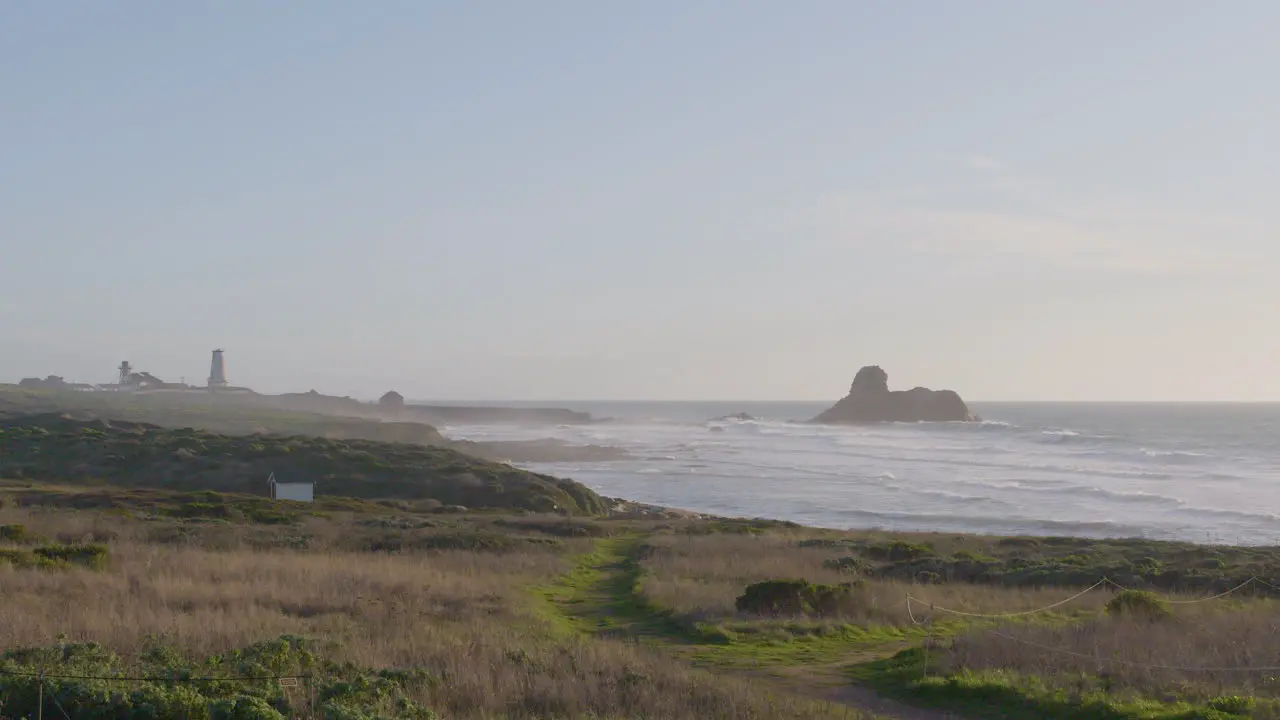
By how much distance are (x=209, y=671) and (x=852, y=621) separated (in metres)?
10.2

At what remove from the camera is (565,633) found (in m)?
14.4

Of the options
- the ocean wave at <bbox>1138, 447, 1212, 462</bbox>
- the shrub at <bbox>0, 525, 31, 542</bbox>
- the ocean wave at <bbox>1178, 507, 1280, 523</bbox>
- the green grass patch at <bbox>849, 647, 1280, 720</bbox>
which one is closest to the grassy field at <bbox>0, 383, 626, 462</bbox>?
the ocean wave at <bbox>1138, 447, 1212, 462</bbox>

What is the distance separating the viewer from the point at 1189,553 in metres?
29.8

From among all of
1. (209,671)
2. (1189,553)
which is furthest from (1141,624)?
(1189,553)

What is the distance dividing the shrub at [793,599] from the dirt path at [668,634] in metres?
1.53

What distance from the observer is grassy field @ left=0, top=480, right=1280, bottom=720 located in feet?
28.5

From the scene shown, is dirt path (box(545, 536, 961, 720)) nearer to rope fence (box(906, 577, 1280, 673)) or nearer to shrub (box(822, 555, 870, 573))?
rope fence (box(906, 577, 1280, 673))

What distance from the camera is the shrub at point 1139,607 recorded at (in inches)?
600

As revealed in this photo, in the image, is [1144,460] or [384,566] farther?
[1144,460]

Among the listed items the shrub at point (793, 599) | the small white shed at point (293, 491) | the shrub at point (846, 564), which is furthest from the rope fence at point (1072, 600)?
the small white shed at point (293, 491)

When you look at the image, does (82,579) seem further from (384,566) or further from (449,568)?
(449,568)

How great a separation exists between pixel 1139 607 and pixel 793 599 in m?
5.17

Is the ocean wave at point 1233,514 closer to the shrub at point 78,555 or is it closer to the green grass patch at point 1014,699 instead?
the green grass patch at point 1014,699

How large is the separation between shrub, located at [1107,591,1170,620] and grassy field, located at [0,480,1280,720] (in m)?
0.07
